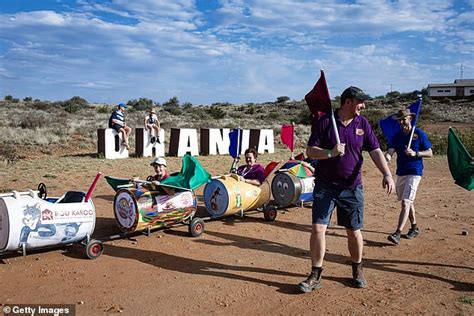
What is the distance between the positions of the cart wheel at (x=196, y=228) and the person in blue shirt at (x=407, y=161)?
2786 millimetres

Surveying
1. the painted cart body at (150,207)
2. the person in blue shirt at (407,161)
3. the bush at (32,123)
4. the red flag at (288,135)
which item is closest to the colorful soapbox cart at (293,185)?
the red flag at (288,135)

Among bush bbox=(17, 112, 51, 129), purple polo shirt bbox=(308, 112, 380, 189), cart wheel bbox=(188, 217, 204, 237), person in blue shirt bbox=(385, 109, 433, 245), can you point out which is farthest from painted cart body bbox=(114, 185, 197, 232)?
bush bbox=(17, 112, 51, 129)

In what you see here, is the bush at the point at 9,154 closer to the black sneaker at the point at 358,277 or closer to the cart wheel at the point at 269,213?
the cart wheel at the point at 269,213

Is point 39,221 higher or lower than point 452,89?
lower

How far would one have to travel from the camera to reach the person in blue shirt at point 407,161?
6.69 meters

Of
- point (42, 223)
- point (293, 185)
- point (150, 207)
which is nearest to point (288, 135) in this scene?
point (293, 185)

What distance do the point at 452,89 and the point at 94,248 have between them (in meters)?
84.1

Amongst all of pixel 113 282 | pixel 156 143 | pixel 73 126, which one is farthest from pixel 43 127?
pixel 113 282

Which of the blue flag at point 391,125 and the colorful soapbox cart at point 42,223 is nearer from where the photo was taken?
the colorful soapbox cart at point 42,223

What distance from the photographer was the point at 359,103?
15.8 ft

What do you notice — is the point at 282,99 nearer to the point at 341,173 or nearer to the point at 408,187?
the point at 408,187

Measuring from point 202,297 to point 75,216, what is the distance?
81.9 inches

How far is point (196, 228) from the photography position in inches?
276

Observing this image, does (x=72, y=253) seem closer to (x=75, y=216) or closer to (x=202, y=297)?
(x=75, y=216)
